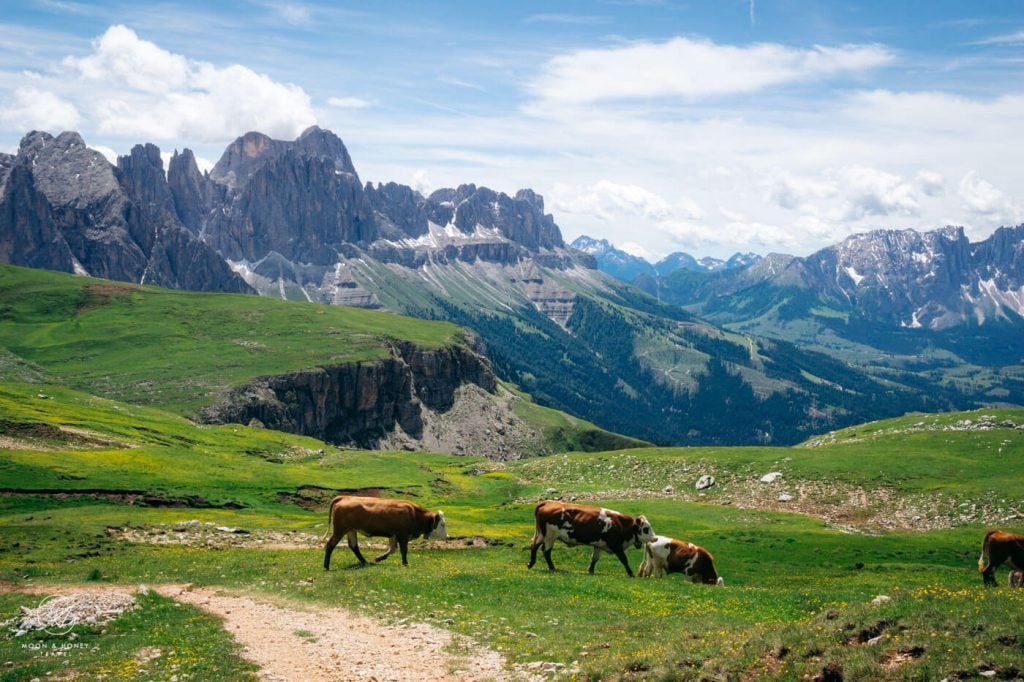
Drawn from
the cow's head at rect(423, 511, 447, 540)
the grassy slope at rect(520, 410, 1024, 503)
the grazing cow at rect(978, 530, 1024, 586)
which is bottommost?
the grassy slope at rect(520, 410, 1024, 503)

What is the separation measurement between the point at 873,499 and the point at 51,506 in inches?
2884

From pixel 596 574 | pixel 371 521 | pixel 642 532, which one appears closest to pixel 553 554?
pixel 596 574

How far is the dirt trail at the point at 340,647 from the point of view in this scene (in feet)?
67.4

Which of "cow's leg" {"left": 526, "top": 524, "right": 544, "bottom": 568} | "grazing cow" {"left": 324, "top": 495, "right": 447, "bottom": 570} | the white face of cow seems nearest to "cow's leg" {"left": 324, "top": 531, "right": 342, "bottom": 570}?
"grazing cow" {"left": 324, "top": 495, "right": 447, "bottom": 570}

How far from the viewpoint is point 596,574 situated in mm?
34812

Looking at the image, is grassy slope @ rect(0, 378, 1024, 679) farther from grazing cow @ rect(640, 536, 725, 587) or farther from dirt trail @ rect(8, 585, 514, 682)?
grazing cow @ rect(640, 536, 725, 587)

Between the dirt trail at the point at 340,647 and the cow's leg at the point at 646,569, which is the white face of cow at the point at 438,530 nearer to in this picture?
the cow's leg at the point at 646,569

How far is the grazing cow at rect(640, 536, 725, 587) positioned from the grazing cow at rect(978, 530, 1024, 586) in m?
11.4

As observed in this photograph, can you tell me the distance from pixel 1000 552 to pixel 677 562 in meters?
13.7

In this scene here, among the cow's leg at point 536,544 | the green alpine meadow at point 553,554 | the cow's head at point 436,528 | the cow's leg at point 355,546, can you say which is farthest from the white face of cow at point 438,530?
the cow's leg at point 536,544

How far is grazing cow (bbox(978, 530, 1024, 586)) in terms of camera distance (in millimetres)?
30875

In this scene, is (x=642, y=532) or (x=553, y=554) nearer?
(x=642, y=532)

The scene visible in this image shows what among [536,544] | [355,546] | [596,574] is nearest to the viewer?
[596,574]

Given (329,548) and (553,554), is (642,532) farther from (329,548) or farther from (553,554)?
(329,548)
